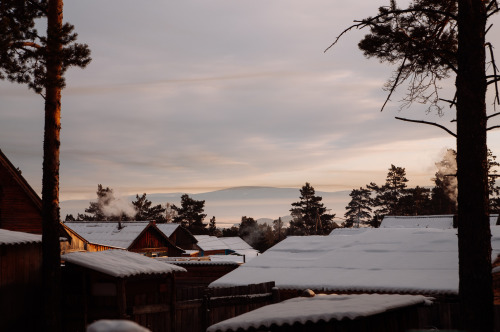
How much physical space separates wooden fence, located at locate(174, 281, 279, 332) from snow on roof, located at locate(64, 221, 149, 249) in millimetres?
35320

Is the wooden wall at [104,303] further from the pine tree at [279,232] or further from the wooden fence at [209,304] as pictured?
the pine tree at [279,232]

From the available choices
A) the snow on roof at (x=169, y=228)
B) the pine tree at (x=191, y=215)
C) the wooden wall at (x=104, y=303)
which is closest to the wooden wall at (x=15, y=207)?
the wooden wall at (x=104, y=303)

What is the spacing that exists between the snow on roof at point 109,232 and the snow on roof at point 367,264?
3110 cm

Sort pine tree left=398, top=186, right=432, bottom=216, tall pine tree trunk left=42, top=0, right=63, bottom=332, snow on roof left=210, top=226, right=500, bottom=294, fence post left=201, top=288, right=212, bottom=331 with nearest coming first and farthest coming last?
tall pine tree trunk left=42, top=0, right=63, bottom=332
fence post left=201, top=288, right=212, bottom=331
snow on roof left=210, top=226, right=500, bottom=294
pine tree left=398, top=186, right=432, bottom=216

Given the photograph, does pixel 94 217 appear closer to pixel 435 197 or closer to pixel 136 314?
pixel 435 197

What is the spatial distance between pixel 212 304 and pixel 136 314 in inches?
104

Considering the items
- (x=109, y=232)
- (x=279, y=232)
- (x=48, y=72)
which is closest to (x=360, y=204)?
(x=279, y=232)

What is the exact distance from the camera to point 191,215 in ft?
357

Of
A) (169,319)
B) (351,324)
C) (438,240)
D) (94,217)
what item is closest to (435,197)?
(94,217)

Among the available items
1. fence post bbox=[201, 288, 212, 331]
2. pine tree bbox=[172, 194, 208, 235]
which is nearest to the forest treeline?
pine tree bbox=[172, 194, 208, 235]

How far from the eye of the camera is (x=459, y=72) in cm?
918

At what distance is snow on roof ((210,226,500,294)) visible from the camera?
1745 cm

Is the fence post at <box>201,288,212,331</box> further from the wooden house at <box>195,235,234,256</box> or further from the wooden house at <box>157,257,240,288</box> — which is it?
the wooden house at <box>195,235,234,256</box>

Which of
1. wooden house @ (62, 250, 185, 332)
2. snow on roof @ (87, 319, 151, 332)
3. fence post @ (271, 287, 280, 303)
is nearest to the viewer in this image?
snow on roof @ (87, 319, 151, 332)
